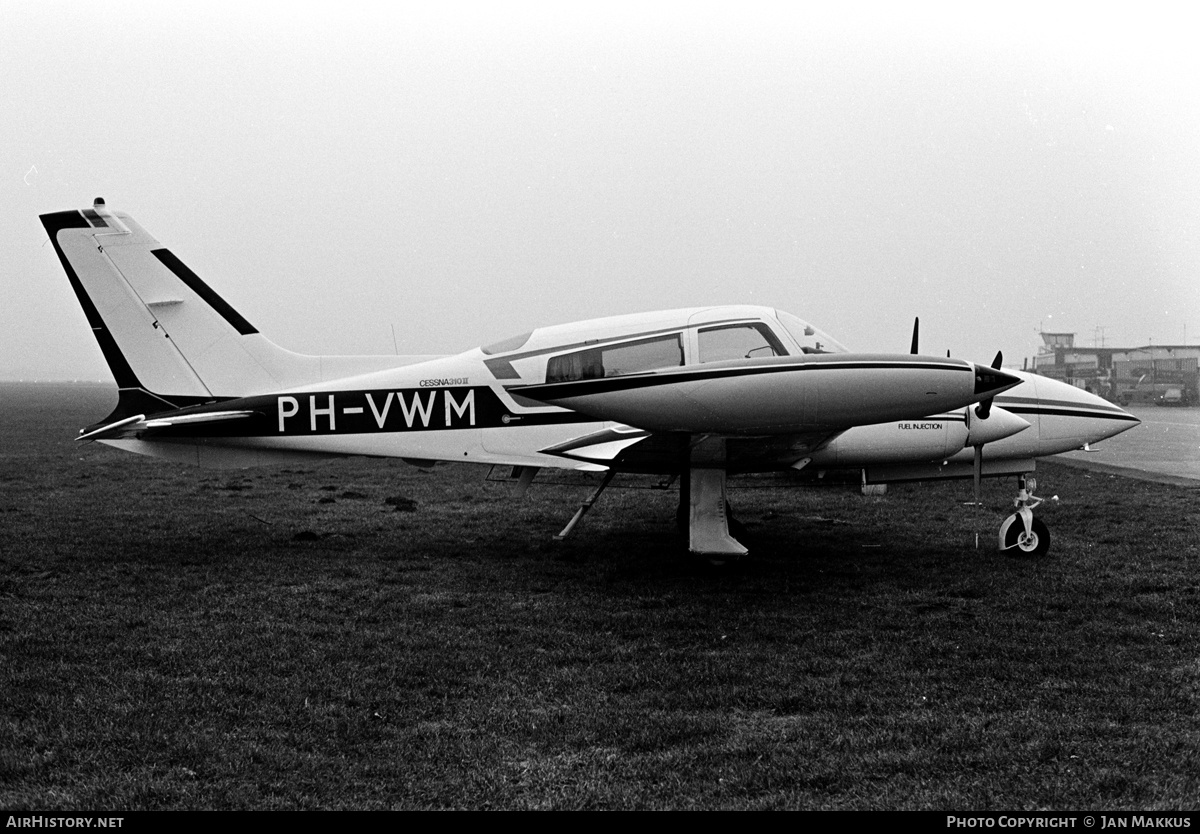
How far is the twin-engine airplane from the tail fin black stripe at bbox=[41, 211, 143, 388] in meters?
0.01

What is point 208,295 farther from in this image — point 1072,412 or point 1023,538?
point 1072,412

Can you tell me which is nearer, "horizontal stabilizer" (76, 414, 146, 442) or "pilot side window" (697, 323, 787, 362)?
"pilot side window" (697, 323, 787, 362)

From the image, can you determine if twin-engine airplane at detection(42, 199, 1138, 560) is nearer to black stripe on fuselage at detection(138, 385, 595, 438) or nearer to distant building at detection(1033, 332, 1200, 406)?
Answer: black stripe on fuselage at detection(138, 385, 595, 438)

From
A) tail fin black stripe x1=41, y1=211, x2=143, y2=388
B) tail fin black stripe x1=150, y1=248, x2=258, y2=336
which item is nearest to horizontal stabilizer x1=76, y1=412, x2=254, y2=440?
tail fin black stripe x1=41, y1=211, x2=143, y2=388

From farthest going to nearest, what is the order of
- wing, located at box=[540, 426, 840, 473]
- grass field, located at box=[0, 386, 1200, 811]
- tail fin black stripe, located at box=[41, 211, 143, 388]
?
tail fin black stripe, located at box=[41, 211, 143, 388]
wing, located at box=[540, 426, 840, 473]
grass field, located at box=[0, 386, 1200, 811]

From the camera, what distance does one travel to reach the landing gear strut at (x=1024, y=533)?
8.55 m

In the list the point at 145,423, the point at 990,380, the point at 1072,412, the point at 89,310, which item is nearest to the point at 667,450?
the point at 990,380

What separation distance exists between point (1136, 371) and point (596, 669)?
6205 cm

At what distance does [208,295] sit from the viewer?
9320 mm

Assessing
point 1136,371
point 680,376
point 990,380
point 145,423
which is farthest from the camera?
point 1136,371

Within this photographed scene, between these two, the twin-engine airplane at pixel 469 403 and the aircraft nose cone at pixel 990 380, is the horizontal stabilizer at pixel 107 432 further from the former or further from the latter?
the aircraft nose cone at pixel 990 380

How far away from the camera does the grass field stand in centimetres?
373
